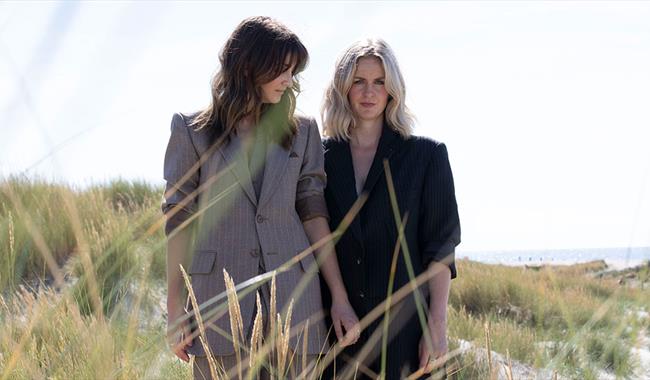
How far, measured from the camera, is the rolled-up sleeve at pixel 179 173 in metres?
2.60

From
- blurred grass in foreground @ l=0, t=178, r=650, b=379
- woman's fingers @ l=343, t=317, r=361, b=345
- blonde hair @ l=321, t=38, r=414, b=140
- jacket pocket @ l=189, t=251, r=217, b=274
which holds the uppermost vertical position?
blonde hair @ l=321, t=38, r=414, b=140

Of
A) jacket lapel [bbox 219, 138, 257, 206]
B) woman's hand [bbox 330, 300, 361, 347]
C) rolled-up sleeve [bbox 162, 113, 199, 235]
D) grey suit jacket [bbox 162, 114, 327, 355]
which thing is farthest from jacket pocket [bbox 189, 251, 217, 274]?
woman's hand [bbox 330, 300, 361, 347]

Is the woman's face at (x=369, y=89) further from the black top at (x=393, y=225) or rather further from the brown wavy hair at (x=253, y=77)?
the brown wavy hair at (x=253, y=77)

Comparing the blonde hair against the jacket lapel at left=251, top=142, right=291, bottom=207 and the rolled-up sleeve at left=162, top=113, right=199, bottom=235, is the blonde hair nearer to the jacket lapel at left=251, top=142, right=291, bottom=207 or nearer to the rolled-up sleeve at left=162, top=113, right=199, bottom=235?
the jacket lapel at left=251, top=142, right=291, bottom=207

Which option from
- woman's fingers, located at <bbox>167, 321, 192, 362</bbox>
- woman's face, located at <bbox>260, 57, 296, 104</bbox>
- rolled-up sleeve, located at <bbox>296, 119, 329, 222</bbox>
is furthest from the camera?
rolled-up sleeve, located at <bbox>296, 119, 329, 222</bbox>

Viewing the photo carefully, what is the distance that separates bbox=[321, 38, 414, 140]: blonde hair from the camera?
2998 mm

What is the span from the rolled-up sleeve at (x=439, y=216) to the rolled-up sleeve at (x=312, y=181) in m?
0.44

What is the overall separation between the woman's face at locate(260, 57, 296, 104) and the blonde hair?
1.48 ft

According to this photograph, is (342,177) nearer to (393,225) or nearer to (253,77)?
(393,225)

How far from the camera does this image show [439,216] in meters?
3.00

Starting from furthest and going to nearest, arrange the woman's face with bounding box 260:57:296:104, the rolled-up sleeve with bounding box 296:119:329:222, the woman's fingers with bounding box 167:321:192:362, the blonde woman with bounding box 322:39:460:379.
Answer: the blonde woman with bounding box 322:39:460:379, the rolled-up sleeve with bounding box 296:119:329:222, the woman's face with bounding box 260:57:296:104, the woman's fingers with bounding box 167:321:192:362

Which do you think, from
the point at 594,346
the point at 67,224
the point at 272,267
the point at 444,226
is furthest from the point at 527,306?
the point at 272,267

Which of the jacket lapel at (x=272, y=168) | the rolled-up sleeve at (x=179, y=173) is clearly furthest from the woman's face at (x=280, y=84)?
the rolled-up sleeve at (x=179, y=173)

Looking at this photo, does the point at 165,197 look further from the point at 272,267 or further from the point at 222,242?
the point at 272,267
